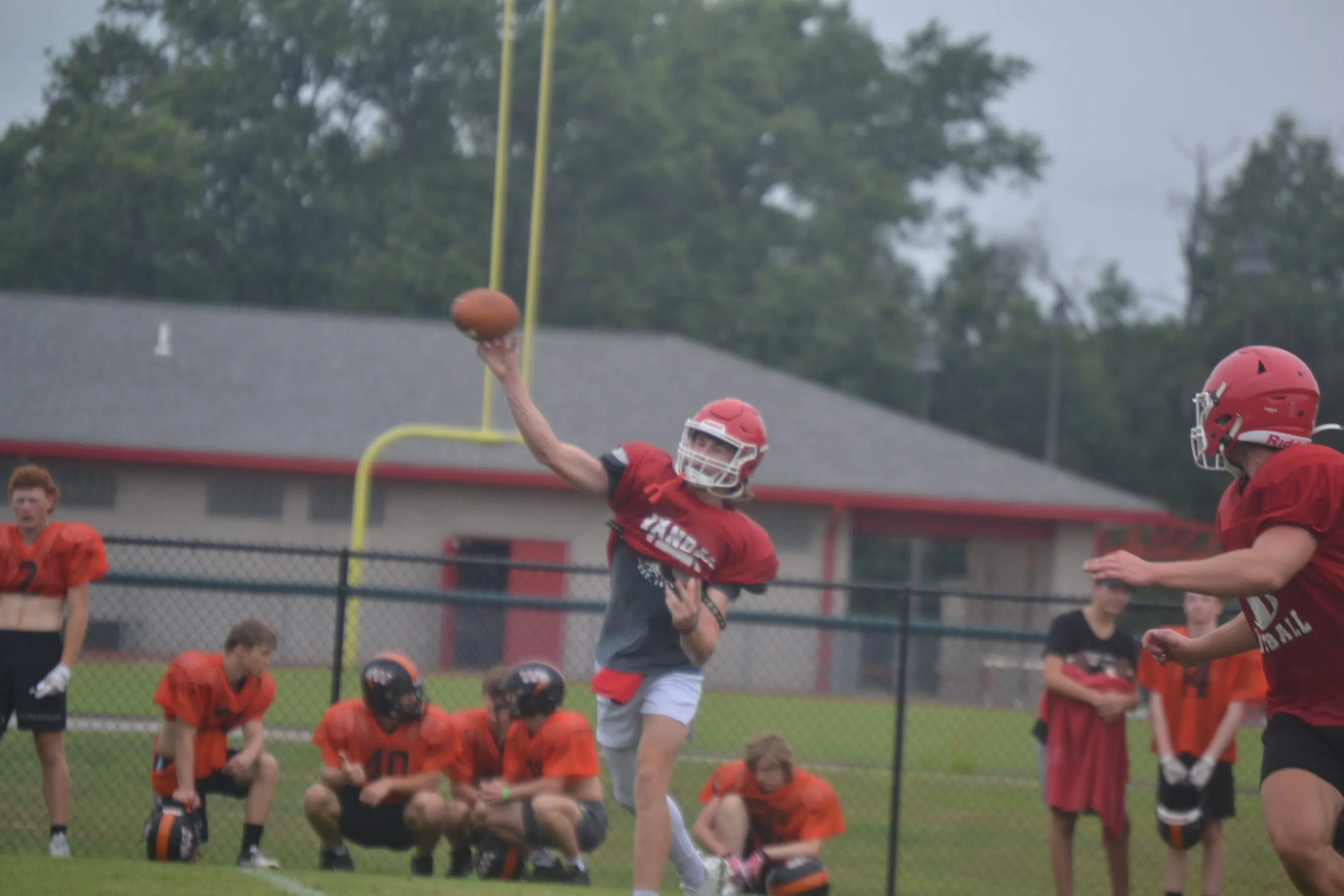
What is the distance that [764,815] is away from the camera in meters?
7.94

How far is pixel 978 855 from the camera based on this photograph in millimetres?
9555

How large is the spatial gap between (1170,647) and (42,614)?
533 cm

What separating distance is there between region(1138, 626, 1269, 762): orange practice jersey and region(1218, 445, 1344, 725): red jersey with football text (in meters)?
3.16

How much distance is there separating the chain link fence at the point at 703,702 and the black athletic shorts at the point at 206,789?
656mm

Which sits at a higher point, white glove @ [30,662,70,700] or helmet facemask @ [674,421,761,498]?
helmet facemask @ [674,421,761,498]

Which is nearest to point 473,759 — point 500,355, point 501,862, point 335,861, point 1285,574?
point 501,862

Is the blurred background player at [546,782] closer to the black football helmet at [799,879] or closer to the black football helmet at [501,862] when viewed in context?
the black football helmet at [501,862]

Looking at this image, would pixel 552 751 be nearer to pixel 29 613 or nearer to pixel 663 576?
pixel 663 576

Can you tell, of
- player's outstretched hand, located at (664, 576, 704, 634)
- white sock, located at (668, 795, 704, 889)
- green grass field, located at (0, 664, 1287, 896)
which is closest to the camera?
player's outstretched hand, located at (664, 576, 704, 634)

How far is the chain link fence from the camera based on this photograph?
346 inches

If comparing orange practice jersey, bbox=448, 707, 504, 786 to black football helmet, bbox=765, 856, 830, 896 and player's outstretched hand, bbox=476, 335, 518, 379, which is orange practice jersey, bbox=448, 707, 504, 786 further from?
player's outstretched hand, bbox=476, 335, 518, 379

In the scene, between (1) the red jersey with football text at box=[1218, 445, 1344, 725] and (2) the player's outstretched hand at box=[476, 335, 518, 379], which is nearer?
(1) the red jersey with football text at box=[1218, 445, 1344, 725]

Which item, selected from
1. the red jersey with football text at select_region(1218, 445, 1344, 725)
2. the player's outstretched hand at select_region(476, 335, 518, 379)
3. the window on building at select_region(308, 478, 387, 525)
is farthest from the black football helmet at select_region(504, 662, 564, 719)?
the window on building at select_region(308, 478, 387, 525)

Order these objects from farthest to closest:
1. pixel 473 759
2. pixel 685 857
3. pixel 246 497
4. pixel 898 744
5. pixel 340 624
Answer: pixel 246 497, pixel 340 624, pixel 898 744, pixel 473 759, pixel 685 857
